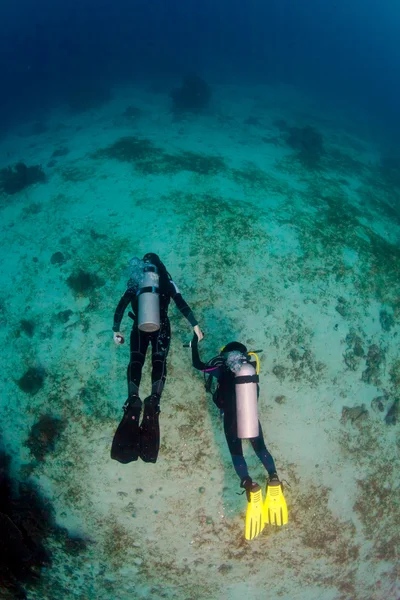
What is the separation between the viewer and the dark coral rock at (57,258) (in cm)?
851

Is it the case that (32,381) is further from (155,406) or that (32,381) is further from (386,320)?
(386,320)

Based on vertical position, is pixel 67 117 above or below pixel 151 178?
above

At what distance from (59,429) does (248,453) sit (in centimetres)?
381

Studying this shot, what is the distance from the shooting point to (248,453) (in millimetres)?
6164

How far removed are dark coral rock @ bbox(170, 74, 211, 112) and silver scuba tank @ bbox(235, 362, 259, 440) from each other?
21175 mm

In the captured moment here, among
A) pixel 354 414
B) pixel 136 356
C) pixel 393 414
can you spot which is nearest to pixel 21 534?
pixel 136 356

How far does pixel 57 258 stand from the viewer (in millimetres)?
8602

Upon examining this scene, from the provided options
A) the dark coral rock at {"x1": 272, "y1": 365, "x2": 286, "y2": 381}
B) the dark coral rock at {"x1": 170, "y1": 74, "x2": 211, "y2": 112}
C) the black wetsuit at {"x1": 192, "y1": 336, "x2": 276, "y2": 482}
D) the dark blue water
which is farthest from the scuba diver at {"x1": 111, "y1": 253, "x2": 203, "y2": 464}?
the dark blue water

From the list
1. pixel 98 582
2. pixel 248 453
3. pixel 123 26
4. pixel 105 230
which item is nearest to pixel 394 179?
pixel 105 230

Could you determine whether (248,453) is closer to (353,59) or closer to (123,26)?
(123,26)

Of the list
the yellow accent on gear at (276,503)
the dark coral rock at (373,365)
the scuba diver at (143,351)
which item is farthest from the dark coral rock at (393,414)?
the scuba diver at (143,351)

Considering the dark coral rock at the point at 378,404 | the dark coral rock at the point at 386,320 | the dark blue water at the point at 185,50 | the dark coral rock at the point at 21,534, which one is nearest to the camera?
the dark coral rock at the point at 21,534

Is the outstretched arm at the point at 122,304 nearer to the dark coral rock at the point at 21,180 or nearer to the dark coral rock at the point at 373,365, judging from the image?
the dark coral rock at the point at 373,365

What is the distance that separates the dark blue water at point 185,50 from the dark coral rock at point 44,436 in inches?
1118
